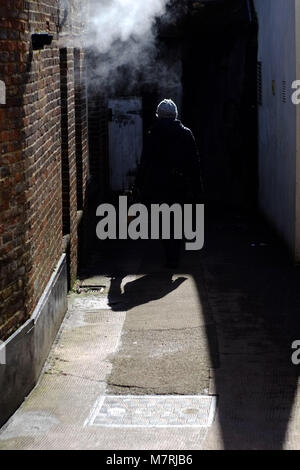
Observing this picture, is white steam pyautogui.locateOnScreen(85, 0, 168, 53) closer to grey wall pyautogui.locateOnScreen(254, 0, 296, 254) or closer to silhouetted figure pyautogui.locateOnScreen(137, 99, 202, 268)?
grey wall pyautogui.locateOnScreen(254, 0, 296, 254)

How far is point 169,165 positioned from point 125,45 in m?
4.09

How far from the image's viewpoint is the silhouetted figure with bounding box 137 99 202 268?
38.0ft

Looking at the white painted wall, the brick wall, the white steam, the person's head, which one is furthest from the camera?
the white steam

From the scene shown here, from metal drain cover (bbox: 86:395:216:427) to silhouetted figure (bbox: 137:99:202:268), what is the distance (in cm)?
450

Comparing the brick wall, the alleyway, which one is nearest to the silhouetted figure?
the alleyway

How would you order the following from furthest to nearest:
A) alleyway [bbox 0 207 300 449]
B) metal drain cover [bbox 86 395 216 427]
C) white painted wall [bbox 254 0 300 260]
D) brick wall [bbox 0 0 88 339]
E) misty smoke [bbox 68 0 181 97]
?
misty smoke [bbox 68 0 181 97] → white painted wall [bbox 254 0 300 260] → brick wall [bbox 0 0 88 339] → metal drain cover [bbox 86 395 216 427] → alleyway [bbox 0 207 300 449]

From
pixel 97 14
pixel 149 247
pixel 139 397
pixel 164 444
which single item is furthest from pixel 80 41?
pixel 164 444

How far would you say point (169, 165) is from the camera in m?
11.7

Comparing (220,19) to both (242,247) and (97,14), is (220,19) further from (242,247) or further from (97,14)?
(242,247)

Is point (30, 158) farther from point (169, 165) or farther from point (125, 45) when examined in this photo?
point (125, 45)

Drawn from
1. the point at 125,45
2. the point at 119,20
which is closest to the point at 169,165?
the point at 119,20

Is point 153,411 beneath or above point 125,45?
beneath

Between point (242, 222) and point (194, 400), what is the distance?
25.0 ft

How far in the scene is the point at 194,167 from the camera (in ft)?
38.0
